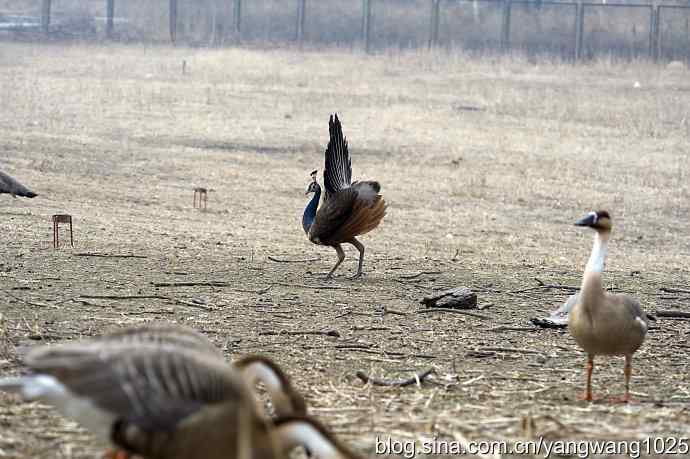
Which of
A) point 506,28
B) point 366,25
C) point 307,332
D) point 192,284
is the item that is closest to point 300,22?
point 366,25

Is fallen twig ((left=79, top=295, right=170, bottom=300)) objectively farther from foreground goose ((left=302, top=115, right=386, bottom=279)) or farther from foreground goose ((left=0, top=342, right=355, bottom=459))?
foreground goose ((left=0, top=342, right=355, bottom=459))

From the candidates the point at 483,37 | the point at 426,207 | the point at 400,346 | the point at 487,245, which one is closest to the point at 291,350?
the point at 400,346

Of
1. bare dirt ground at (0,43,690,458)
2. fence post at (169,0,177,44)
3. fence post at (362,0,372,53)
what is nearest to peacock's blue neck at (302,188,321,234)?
bare dirt ground at (0,43,690,458)

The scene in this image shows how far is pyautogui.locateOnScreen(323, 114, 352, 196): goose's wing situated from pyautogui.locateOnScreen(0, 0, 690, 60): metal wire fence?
26630mm

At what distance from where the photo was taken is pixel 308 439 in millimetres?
4262

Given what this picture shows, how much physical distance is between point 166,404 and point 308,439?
1.82ft

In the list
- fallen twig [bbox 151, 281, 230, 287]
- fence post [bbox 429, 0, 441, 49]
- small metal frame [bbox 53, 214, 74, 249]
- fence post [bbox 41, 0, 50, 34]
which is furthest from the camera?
fence post [bbox 429, 0, 441, 49]

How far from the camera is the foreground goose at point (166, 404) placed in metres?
4.23

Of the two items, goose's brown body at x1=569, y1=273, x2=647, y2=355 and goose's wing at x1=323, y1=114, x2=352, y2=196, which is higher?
goose's wing at x1=323, y1=114, x2=352, y2=196

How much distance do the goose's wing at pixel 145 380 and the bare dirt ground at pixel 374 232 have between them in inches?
33.6

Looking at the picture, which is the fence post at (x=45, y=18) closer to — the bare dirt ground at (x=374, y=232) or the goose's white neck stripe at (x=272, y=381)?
the bare dirt ground at (x=374, y=232)

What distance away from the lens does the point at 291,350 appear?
25.9 feet

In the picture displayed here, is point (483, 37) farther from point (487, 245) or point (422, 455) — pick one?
point (422, 455)

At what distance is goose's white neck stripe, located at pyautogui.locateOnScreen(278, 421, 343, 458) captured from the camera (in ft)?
13.7
